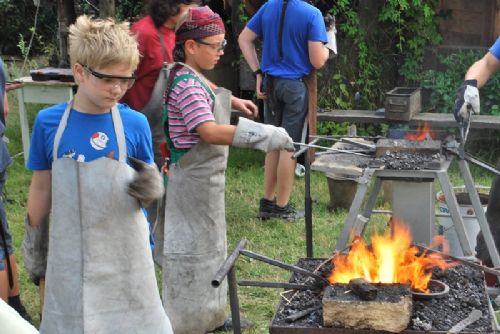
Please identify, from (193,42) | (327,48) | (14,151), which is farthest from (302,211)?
(14,151)

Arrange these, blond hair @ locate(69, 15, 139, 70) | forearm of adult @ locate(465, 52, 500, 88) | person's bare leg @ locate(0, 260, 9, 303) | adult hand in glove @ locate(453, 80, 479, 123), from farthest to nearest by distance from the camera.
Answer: forearm of adult @ locate(465, 52, 500, 88)
adult hand in glove @ locate(453, 80, 479, 123)
person's bare leg @ locate(0, 260, 9, 303)
blond hair @ locate(69, 15, 139, 70)

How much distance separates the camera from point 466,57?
925cm

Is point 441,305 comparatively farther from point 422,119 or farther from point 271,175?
point 422,119

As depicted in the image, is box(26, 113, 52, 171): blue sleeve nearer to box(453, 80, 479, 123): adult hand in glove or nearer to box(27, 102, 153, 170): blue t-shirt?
box(27, 102, 153, 170): blue t-shirt

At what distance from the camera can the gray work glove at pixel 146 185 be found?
3129 millimetres

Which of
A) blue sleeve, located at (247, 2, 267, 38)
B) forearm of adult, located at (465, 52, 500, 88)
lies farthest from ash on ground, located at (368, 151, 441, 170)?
blue sleeve, located at (247, 2, 267, 38)

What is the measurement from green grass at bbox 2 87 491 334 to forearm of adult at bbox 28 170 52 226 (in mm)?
1853

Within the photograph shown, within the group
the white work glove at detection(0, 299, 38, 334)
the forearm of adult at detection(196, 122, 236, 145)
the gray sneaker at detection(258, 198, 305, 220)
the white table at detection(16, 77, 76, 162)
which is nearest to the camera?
the white work glove at detection(0, 299, 38, 334)

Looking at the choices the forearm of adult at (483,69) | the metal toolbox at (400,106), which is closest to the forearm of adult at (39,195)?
the forearm of adult at (483,69)

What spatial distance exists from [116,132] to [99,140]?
77mm

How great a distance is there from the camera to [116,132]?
3.21 meters

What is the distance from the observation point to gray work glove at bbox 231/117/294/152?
3797 mm

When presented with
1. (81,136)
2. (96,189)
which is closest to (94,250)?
(96,189)

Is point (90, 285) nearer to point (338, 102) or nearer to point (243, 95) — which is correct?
point (338, 102)
